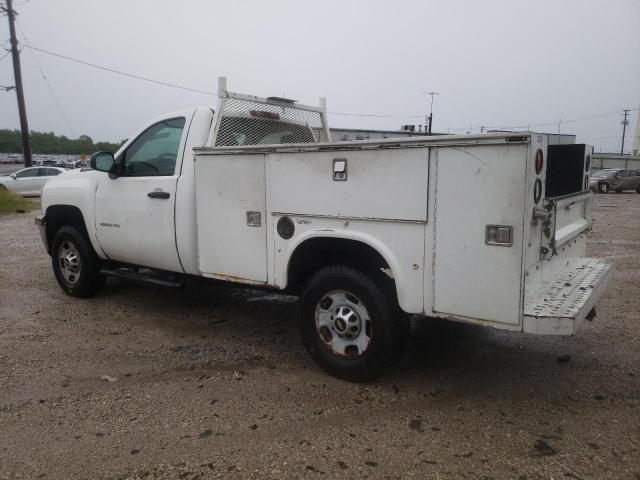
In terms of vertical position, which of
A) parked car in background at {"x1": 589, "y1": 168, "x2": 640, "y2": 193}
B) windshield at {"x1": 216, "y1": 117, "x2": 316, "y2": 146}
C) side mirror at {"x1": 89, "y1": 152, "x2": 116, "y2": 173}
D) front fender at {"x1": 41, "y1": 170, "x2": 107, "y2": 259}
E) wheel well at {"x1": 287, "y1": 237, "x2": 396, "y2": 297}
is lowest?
parked car in background at {"x1": 589, "y1": 168, "x2": 640, "y2": 193}

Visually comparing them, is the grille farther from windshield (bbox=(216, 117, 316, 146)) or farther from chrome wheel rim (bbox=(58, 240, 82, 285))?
chrome wheel rim (bbox=(58, 240, 82, 285))

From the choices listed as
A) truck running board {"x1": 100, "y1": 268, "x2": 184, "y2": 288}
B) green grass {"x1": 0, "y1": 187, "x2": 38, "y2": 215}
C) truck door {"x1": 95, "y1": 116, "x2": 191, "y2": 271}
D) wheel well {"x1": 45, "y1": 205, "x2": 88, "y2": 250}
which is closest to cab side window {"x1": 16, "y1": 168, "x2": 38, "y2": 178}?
green grass {"x1": 0, "y1": 187, "x2": 38, "y2": 215}

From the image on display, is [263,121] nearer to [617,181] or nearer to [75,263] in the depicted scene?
[75,263]

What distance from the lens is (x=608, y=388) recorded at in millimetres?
3848

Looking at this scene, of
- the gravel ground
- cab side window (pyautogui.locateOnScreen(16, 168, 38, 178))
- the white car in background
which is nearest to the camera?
the gravel ground

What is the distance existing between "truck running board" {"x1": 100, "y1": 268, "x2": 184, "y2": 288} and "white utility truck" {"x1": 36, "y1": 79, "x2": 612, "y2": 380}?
1.5 inches

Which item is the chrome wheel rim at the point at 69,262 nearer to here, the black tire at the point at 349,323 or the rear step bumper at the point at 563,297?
the black tire at the point at 349,323

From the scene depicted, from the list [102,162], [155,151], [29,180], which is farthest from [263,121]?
[29,180]

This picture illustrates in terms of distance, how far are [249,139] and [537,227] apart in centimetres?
290

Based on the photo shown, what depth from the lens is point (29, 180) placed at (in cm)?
2248

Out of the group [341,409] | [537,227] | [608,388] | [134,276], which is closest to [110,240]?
[134,276]

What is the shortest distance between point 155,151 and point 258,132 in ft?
3.40

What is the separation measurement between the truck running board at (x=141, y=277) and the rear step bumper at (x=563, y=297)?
3.24 metres

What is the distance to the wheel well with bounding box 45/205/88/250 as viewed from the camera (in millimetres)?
6188
